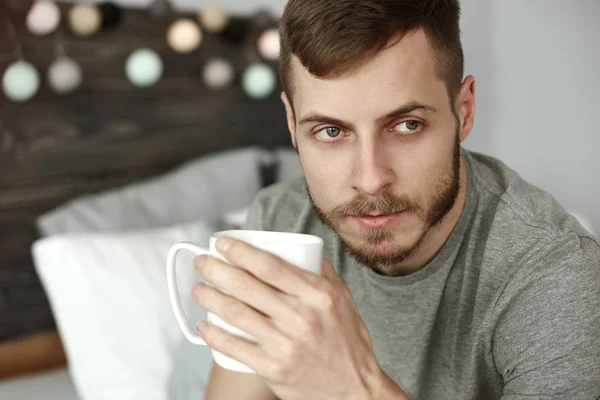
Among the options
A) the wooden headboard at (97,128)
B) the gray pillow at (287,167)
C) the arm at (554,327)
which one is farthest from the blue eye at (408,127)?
the wooden headboard at (97,128)

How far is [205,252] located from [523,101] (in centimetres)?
129

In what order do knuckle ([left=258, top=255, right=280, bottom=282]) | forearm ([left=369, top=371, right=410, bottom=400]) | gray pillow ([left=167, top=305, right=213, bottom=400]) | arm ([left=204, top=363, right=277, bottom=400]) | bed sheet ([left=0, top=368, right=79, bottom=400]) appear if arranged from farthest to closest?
1. bed sheet ([left=0, top=368, right=79, bottom=400])
2. gray pillow ([left=167, top=305, right=213, bottom=400])
3. arm ([left=204, top=363, right=277, bottom=400])
4. forearm ([left=369, top=371, right=410, bottom=400])
5. knuckle ([left=258, top=255, right=280, bottom=282])

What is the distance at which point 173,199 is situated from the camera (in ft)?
5.73

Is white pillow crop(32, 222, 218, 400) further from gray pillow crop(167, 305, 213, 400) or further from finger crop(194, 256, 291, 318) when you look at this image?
finger crop(194, 256, 291, 318)

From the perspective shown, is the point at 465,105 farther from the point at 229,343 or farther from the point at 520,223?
the point at 229,343

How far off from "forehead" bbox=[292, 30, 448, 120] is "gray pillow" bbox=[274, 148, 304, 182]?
3.03ft

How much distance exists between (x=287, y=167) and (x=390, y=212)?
3.24ft

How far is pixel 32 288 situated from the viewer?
5.50 feet

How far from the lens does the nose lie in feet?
→ 2.93

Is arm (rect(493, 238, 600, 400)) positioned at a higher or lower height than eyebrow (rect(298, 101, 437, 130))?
lower

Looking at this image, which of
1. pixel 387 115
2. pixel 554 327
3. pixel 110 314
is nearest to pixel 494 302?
pixel 554 327

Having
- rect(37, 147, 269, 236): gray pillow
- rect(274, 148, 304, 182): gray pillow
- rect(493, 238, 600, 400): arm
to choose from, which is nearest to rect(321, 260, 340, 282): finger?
rect(493, 238, 600, 400): arm

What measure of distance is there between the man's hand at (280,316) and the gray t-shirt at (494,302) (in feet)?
1.02

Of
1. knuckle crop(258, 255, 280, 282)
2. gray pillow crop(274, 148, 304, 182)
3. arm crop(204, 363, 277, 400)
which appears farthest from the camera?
gray pillow crop(274, 148, 304, 182)
